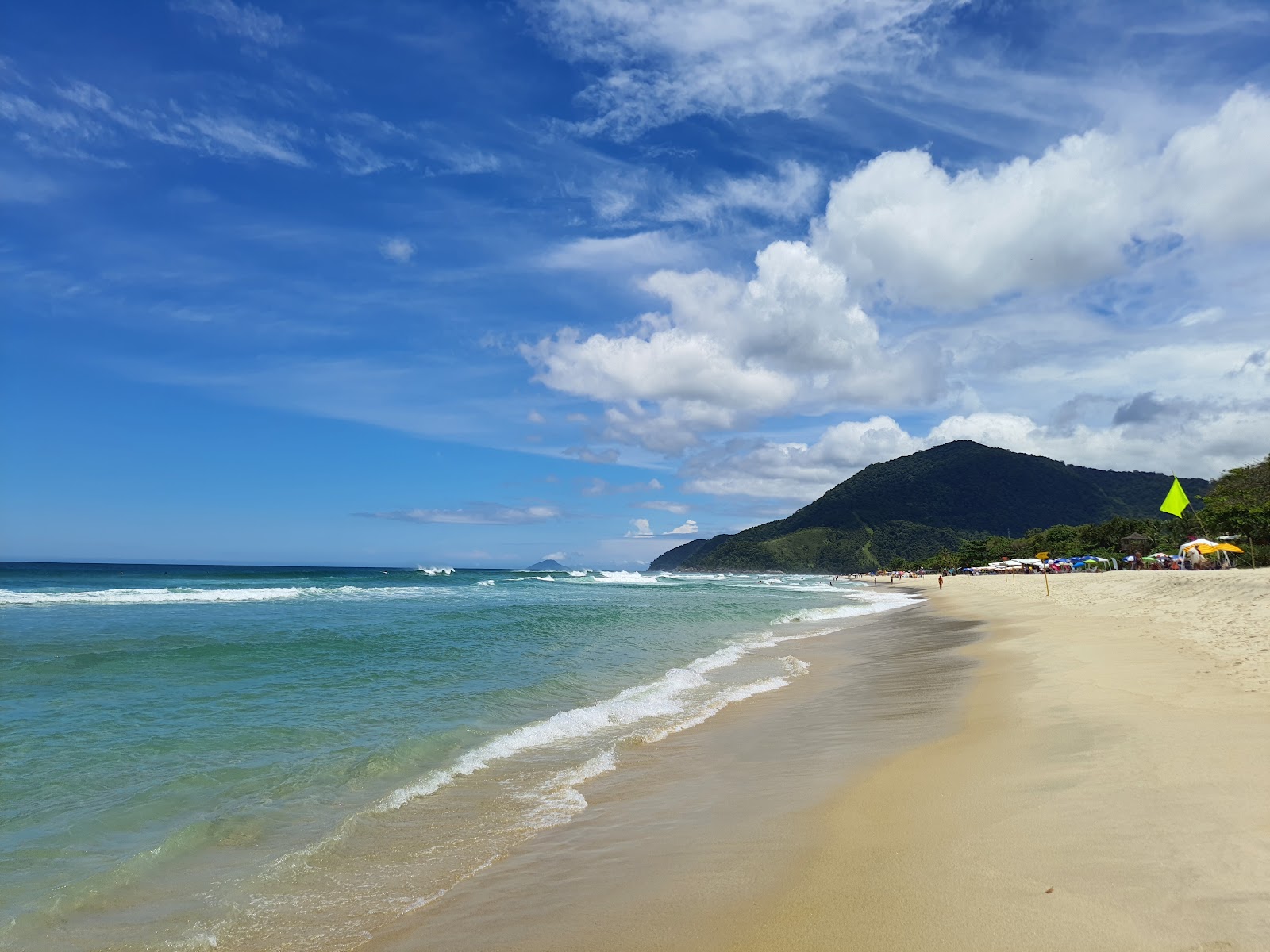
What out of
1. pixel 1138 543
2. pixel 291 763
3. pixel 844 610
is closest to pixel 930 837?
pixel 291 763

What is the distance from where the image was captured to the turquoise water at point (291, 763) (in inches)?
206

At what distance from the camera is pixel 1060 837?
488 cm

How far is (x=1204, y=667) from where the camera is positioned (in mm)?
11219

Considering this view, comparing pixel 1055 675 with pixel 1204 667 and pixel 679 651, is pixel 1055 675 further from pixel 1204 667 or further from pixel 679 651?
pixel 679 651

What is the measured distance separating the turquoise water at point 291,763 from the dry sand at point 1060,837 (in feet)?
9.58

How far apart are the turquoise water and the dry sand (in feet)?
9.58

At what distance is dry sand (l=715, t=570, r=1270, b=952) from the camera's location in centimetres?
375

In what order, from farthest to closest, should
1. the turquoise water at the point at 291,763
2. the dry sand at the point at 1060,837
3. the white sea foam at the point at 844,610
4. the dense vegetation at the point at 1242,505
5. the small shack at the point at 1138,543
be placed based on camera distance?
the small shack at the point at 1138,543
the dense vegetation at the point at 1242,505
the white sea foam at the point at 844,610
the turquoise water at the point at 291,763
the dry sand at the point at 1060,837

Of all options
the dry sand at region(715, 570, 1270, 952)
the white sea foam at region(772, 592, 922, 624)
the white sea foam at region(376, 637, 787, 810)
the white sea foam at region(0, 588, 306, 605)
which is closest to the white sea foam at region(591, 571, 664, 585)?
the white sea foam at region(772, 592, 922, 624)

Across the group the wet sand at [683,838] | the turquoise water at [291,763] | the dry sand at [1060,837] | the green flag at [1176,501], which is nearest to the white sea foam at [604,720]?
the turquoise water at [291,763]

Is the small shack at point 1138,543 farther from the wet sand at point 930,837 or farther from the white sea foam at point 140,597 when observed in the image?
the white sea foam at point 140,597

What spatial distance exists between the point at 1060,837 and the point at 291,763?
8.07 metres

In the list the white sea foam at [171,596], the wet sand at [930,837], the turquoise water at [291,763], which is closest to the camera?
the wet sand at [930,837]

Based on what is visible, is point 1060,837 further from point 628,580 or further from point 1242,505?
point 628,580
